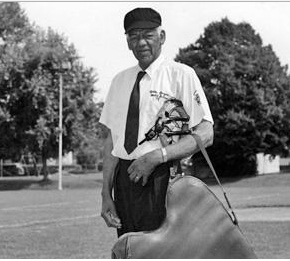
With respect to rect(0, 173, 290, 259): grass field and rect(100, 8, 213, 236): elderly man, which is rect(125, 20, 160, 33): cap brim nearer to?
rect(100, 8, 213, 236): elderly man

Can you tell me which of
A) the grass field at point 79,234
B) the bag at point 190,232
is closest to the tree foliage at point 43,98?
the grass field at point 79,234

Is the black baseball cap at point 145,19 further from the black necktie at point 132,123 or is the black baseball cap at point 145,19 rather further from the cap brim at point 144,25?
the black necktie at point 132,123

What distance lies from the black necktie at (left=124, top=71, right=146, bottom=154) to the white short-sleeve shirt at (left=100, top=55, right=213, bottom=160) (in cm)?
2

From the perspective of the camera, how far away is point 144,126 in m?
3.10

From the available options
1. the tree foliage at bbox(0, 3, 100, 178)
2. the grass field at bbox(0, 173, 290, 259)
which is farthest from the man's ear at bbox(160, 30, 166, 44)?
the tree foliage at bbox(0, 3, 100, 178)

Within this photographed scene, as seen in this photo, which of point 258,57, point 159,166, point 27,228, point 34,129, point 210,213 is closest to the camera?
point 210,213

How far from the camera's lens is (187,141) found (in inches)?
118

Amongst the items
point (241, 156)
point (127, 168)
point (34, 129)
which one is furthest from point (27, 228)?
point (241, 156)

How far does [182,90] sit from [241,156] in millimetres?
48276

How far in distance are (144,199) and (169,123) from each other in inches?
15.1

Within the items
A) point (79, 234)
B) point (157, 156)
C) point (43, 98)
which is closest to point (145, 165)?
point (157, 156)

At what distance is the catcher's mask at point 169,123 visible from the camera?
9.98 ft

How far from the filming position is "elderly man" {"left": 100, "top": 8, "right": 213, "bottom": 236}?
3.03 metres

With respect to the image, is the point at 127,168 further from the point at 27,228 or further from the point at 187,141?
the point at 27,228
